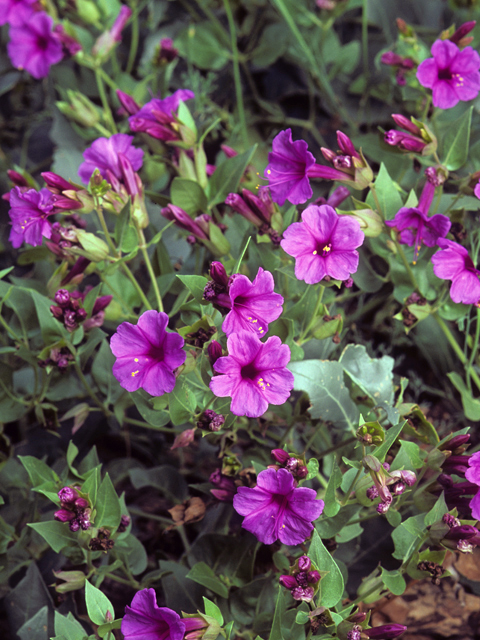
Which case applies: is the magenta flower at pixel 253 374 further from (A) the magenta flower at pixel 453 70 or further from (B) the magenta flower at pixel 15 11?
(B) the magenta flower at pixel 15 11

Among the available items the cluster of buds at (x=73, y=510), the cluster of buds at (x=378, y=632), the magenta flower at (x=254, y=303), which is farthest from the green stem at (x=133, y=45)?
the cluster of buds at (x=378, y=632)

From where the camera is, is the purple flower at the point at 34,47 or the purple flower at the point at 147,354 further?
the purple flower at the point at 34,47

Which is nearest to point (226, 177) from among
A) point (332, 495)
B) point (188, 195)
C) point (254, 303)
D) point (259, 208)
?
point (188, 195)

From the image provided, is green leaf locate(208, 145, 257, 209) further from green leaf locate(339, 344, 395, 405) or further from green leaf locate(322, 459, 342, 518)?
green leaf locate(322, 459, 342, 518)

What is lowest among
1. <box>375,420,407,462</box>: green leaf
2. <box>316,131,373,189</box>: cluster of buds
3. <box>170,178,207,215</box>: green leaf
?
<box>375,420,407,462</box>: green leaf

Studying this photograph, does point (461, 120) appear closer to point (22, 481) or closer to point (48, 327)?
point (48, 327)

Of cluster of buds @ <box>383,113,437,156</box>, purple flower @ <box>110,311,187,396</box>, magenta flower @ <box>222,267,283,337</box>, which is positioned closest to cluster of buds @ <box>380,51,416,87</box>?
cluster of buds @ <box>383,113,437,156</box>

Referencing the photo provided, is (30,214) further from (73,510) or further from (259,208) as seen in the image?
(73,510)
